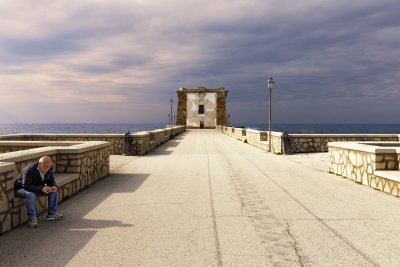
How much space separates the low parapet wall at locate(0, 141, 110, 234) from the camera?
5840 millimetres

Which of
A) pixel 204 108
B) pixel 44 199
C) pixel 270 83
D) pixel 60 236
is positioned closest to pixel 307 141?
pixel 270 83

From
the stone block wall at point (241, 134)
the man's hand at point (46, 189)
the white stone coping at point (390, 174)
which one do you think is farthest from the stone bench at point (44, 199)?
the stone block wall at point (241, 134)

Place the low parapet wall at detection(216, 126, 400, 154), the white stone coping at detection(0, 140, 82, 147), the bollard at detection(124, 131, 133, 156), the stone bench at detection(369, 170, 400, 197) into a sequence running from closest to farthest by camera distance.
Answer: the stone bench at detection(369, 170, 400, 197)
the white stone coping at detection(0, 140, 82, 147)
the bollard at detection(124, 131, 133, 156)
the low parapet wall at detection(216, 126, 400, 154)

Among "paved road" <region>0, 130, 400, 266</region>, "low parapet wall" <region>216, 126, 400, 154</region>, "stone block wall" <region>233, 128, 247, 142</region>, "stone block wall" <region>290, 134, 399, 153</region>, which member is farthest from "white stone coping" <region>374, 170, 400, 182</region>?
"stone block wall" <region>233, 128, 247, 142</region>

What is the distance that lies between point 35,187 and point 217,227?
2.93 m

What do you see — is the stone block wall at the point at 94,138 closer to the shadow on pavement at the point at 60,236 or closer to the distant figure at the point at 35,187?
the shadow on pavement at the point at 60,236

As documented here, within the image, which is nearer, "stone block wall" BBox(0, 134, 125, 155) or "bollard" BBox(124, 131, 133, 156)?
"bollard" BBox(124, 131, 133, 156)

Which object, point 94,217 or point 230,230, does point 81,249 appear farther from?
point 230,230

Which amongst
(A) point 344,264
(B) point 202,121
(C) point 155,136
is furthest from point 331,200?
(B) point 202,121

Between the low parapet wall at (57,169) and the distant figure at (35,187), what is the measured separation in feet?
0.53

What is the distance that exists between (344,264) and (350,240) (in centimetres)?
97

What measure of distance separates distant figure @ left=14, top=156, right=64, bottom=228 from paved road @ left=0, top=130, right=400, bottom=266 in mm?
226

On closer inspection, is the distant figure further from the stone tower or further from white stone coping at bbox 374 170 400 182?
the stone tower

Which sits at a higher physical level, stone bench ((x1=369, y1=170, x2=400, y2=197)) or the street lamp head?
the street lamp head
